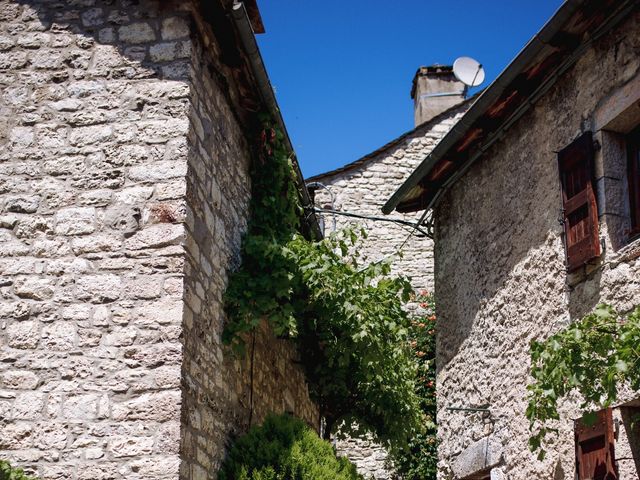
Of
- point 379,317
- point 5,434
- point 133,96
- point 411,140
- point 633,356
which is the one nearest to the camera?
point 633,356

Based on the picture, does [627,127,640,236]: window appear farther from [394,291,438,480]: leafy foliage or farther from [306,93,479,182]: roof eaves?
[306,93,479,182]: roof eaves

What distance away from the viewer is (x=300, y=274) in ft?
22.5

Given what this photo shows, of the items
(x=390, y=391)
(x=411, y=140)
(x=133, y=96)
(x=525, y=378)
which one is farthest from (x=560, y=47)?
(x=411, y=140)

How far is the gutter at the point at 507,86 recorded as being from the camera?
604cm

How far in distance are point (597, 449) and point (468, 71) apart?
951cm

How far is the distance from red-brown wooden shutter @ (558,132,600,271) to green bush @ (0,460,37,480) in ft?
11.8

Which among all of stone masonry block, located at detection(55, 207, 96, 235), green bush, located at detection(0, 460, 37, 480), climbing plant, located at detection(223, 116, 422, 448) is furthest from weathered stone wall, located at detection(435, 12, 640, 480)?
green bush, located at detection(0, 460, 37, 480)

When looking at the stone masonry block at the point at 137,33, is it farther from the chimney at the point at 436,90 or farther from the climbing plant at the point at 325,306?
the chimney at the point at 436,90

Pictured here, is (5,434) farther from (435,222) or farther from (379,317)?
(435,222)

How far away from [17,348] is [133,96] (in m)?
1.72

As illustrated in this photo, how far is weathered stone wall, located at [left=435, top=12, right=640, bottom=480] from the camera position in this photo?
19.8 feet

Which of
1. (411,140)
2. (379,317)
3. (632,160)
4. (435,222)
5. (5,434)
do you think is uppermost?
(411,140)

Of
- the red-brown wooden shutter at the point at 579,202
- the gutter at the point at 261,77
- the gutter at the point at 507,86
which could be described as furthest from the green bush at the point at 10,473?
the gutter at the point at 507,86

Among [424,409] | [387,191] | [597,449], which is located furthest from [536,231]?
[387,191]
